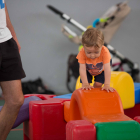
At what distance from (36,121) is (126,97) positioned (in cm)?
77

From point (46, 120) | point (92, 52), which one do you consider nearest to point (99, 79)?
point (92, 52)

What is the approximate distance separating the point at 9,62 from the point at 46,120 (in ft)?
1.59

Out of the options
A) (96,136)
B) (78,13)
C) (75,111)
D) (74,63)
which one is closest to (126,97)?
(75,111)

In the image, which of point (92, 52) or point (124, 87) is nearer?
point (92, 52)

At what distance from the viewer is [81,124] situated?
92 centimetres

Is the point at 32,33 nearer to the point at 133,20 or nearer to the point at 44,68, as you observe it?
the point at 44,68

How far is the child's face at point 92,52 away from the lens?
1.24 metres

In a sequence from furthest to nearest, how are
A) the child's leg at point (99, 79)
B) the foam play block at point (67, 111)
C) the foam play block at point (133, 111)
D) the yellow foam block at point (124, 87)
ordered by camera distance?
1. the foam play block at point (133, 111)
2. the yellow foam block at point (124, 87)
3. the child's leg at point (99, 79)
4. the foam play block at point (67, 111)

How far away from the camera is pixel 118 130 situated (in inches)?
36.8

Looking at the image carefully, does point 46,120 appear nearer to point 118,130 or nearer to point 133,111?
point 118,130

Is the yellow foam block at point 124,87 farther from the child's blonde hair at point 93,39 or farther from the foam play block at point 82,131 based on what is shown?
the foam play block at point 82,131

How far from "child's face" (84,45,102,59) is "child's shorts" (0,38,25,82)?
1.32 ft

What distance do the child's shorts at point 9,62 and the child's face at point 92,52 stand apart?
0.40m

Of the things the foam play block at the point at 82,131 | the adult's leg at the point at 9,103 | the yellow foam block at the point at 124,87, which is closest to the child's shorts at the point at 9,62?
the adult's leg at the point at 9,103
